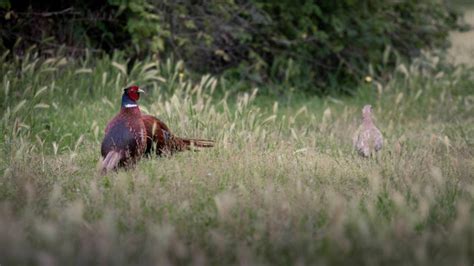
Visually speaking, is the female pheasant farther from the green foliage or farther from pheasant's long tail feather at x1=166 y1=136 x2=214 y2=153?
the green foliage

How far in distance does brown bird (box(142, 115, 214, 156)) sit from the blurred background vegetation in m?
3.27

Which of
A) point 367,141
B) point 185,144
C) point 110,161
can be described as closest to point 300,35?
point 367,141

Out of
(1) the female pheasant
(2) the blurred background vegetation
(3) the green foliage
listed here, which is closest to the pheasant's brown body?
(1) the female pheasant

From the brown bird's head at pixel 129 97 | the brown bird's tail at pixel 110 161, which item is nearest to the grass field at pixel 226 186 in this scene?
the brown bird's tail at pixel 110 161

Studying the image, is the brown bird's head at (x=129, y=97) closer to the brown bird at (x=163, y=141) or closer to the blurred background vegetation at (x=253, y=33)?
the brown bird at (x=163, y=141)

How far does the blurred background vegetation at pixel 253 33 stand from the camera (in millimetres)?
10805

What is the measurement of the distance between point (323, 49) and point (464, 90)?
234 cm

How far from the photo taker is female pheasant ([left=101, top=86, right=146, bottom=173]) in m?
6.79

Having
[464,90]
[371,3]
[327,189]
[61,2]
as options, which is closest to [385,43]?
[371,3]

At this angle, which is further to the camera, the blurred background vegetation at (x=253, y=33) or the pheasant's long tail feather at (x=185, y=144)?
the blurred background vegetation at (x=253, y=33)

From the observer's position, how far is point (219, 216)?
16.2 feet

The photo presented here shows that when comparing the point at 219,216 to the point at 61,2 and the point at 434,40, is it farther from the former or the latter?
the point at 434,40

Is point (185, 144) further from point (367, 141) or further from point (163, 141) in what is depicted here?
point (367, 141)

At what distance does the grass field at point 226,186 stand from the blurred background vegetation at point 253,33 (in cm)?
58
